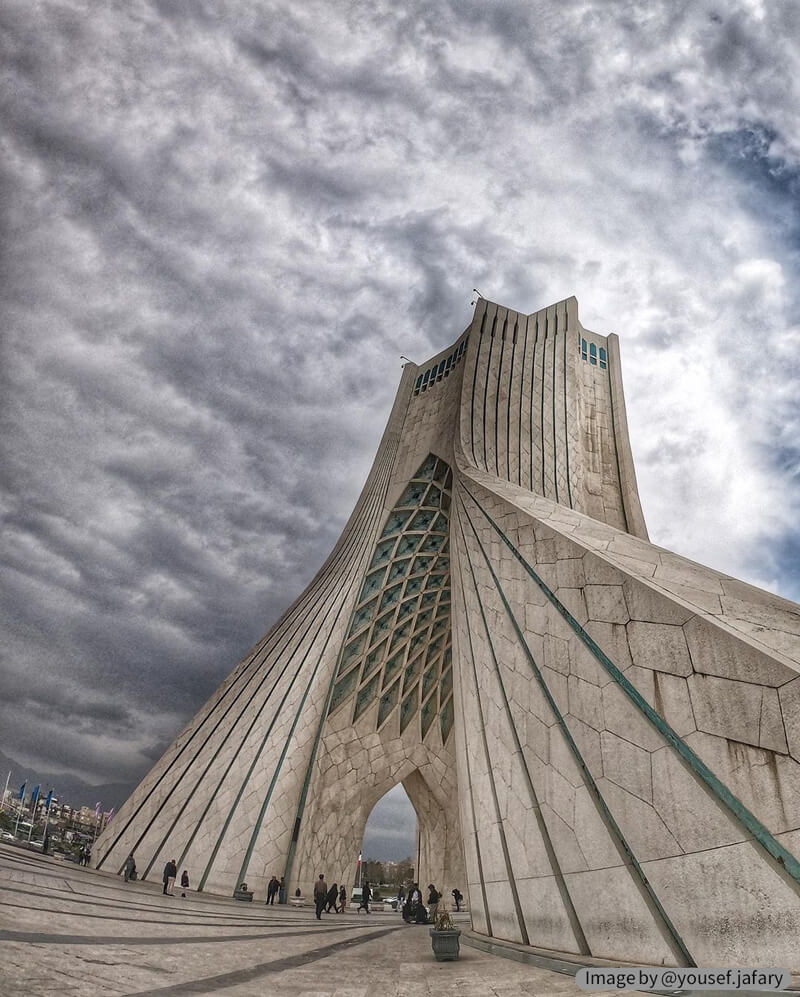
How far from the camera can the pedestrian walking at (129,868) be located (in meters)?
9.36

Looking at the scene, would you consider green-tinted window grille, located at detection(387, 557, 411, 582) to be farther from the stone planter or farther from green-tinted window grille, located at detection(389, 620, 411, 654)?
the stone planter

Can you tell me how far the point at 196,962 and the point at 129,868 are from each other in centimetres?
847

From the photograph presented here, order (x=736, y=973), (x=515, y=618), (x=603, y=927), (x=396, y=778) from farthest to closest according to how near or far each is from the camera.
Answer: (x=396, y=778)
(x=515, y=618)
(x=603, y=927)
(x=736, y=973)

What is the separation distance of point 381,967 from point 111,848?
9.76m

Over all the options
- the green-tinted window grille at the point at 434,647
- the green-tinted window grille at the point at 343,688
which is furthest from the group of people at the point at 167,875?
the green-tinted window grille at the point at 434,647

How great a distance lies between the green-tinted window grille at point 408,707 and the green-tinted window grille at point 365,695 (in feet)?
4.04

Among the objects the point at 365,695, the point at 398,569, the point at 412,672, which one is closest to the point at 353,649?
the point at 365,695

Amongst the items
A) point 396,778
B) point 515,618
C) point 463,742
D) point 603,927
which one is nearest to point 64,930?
point 603,927

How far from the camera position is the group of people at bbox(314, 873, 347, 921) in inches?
329

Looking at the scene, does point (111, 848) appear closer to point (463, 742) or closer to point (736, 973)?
point (463, 742)

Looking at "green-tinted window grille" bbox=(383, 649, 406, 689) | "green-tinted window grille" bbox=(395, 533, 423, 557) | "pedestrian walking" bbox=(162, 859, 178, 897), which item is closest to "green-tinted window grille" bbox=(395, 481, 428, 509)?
"green-tinted window grille" bbox=(395, 533, 423, 557)

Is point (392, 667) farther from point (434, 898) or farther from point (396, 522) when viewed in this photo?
point (434, 898)

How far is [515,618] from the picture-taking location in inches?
220

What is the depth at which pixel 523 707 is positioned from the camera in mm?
5000
